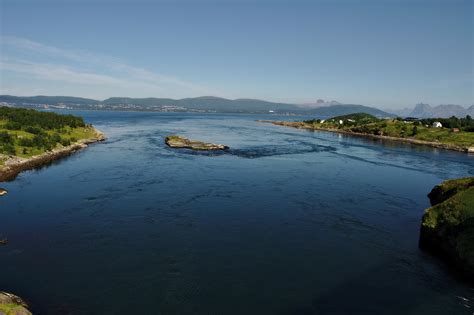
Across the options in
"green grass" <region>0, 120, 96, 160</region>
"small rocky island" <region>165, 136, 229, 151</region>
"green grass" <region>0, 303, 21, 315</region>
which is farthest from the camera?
"small rocky island" <region>165, 136, 229, 151</region>

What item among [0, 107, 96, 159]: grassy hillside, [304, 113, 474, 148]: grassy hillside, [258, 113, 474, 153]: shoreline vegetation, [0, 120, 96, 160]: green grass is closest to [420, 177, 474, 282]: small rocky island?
[0, 120, 96, 160]: green grass

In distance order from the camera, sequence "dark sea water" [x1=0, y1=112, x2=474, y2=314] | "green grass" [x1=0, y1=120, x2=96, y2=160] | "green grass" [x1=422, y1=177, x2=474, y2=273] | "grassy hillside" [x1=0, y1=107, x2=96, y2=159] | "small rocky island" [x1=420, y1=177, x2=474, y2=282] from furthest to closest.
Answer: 1. "grassy hillside" [x1=0, y1=107, x2=96, y2=159]
2. "green grass" [x1=0, y1=120, x2=96, y2=160]
3. "green grass" [x1=422, y1=177, x2=474, y2=273]
4. "small rocky island" [x1=420, y1=177, x2=474, y2=282]
5. "dark sea water" [x1=0, y1=112, x2=474, y2=314]

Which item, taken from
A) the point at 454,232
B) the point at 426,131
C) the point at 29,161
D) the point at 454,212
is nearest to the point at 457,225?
the point at 454,232

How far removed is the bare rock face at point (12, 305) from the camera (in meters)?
16.0

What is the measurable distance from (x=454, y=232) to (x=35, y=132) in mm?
72549

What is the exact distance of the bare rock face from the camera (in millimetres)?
16047

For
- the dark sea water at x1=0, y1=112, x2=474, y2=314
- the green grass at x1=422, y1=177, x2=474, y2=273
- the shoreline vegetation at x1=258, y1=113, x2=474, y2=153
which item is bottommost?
the dark sea water at x1=0, y1=112, x2=474, y2=314

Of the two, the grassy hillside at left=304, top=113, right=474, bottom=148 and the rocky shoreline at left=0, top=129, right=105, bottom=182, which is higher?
the grassy hillside at left=304, top=113, right=474, bottom=148

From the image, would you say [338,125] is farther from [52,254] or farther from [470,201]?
[52,254]

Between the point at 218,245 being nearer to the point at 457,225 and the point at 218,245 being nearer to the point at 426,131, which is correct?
the point at 457,225

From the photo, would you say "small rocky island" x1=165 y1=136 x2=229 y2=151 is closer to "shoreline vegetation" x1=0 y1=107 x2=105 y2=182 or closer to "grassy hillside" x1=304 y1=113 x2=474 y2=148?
"shoreline vegetation" x1=0 y1=107 x2=105 y2=182

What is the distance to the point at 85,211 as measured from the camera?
32.7 metres

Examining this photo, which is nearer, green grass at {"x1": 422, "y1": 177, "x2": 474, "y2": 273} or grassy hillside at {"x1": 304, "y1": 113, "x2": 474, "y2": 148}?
green grass at {"x1": 422, "y1": 177, "x2": 474, "y2": 273}

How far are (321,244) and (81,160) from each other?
46552 mm
